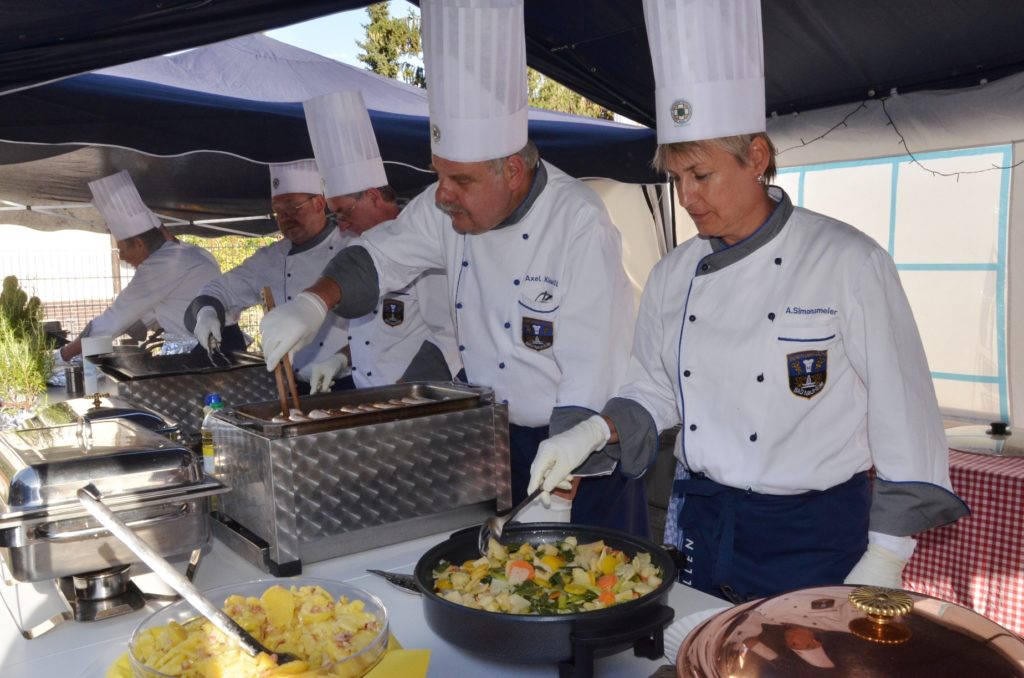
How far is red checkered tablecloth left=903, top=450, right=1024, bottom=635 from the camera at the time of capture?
2783 mm

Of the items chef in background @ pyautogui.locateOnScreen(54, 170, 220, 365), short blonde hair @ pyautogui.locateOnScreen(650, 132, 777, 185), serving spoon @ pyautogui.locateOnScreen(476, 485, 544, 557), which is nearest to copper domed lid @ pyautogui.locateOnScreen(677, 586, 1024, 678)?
serving spoon @ pyautogui.locateOnScreen(476, 485, 544, 557)

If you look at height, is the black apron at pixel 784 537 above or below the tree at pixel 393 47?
below

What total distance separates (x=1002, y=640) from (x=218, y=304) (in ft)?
11.7

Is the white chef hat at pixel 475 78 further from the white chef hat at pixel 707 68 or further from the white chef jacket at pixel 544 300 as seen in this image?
the white chef hat at pixel 707 68

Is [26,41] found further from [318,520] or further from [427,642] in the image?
[427,642]

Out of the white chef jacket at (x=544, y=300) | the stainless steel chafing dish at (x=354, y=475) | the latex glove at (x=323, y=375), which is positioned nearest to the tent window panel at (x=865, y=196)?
the white chef jacket at (x=544, y=300)

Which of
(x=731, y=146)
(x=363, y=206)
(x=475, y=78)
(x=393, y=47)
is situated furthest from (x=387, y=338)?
(x=393, y=47)

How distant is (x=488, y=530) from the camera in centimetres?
149

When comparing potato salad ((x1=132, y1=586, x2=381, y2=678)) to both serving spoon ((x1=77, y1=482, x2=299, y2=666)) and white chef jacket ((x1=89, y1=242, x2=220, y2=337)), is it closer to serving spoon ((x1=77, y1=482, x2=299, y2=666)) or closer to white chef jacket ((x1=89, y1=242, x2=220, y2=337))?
serving spoon ((x1=77, y1=482, x2=299, y2=666))

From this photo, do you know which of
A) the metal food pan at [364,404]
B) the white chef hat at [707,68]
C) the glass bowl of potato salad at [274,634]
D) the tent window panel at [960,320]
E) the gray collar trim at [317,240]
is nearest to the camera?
the glass bowl of potato salad at [274,634]

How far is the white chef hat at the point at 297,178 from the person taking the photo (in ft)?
13.9

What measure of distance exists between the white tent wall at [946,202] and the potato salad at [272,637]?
359cm

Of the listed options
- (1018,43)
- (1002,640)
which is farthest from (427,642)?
(1018,43)

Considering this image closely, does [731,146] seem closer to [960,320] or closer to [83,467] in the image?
[83,467]
